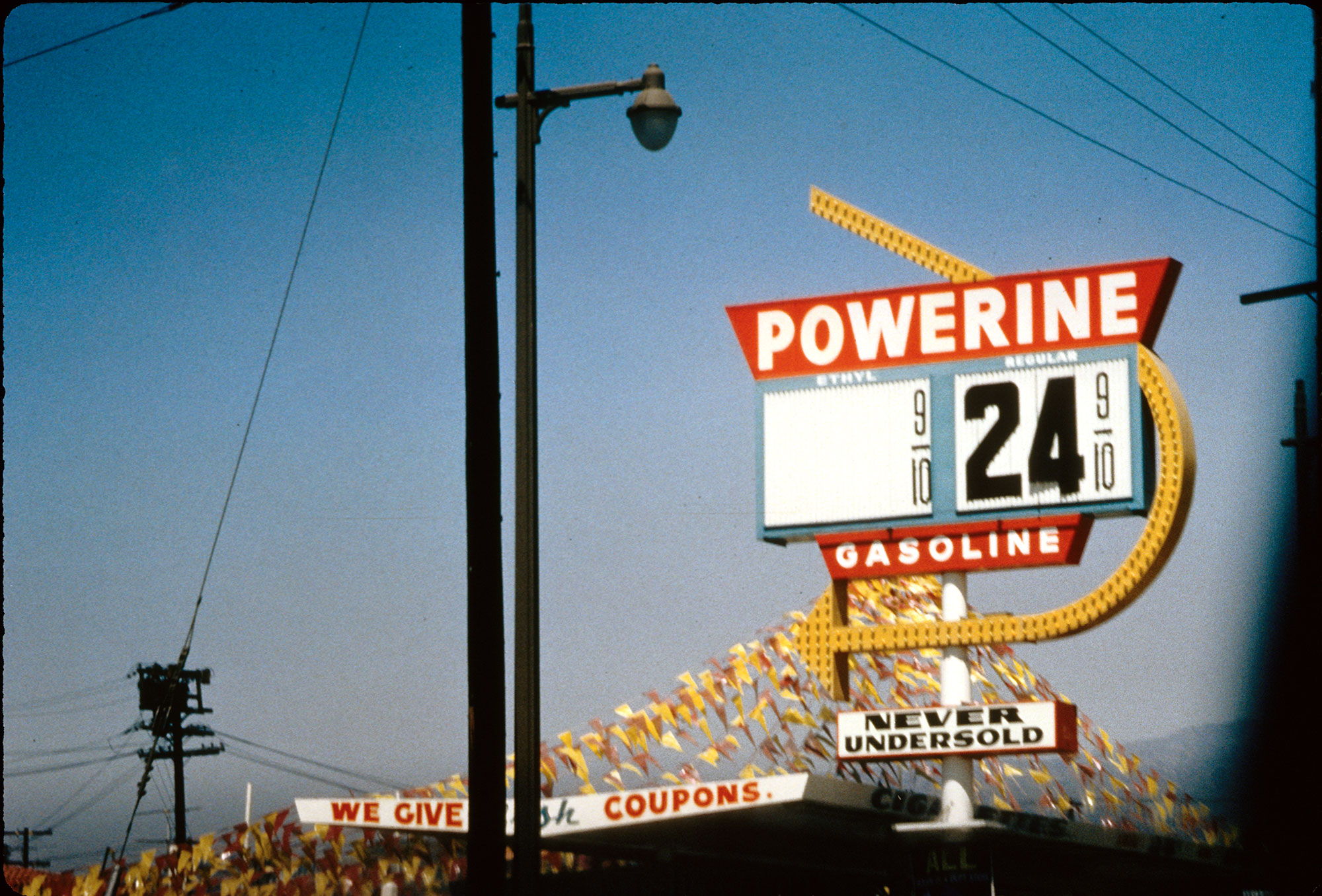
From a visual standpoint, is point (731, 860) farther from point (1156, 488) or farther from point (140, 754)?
point (140, 754)

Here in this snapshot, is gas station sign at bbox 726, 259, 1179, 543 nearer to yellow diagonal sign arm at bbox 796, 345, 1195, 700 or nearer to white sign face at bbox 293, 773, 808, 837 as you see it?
yellow diagonal sign arm at bbox 796, 345, 1195, 700

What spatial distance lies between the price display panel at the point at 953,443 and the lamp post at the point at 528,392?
30.1ft

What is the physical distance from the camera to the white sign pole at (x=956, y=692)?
22.5 m

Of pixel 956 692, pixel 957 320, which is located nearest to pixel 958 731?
pixel 956 692

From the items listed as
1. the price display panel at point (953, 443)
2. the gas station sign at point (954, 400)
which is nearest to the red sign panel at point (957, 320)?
the gas station sign at point (954, 400)

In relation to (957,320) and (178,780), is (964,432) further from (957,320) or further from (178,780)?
(178,780)

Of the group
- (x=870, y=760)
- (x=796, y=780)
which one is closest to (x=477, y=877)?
(x=796, y=780)

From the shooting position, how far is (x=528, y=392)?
14227mm

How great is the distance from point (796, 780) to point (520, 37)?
964cm

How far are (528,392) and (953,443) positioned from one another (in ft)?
33.2

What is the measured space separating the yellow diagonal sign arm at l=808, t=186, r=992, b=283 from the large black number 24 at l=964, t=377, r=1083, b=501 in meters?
1.57

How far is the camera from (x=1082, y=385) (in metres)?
22.5

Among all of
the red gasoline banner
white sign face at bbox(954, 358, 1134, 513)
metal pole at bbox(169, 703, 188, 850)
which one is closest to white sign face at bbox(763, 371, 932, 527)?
the red gasoline banner

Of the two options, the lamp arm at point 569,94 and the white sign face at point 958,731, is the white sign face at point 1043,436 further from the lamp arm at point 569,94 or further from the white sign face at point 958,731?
the lamp arm at point 569,94
